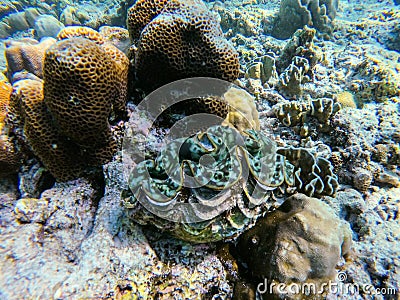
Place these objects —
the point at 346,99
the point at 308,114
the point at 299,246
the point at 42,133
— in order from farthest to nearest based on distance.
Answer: the point at 346,99 → the point at 308,114 → the point at 42,133 → the point at 299,246

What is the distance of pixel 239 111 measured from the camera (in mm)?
3000

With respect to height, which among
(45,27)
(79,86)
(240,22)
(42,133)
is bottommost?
(45,27)

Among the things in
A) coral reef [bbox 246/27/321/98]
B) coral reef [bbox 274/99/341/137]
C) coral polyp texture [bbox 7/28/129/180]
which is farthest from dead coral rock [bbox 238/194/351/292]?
coral reef [bbox 246/27/321/98]

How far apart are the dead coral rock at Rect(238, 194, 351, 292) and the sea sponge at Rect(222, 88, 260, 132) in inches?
49.6

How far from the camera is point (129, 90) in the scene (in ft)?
9.18

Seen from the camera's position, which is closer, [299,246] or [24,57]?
[299,246]

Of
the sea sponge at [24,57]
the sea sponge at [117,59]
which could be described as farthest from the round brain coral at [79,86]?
the sea sponge at [24,57]

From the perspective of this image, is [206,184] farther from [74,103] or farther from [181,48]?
[181,48]

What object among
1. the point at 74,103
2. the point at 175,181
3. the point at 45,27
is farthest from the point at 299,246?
the point at 45,27

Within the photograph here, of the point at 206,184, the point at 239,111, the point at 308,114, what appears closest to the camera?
the point at 206,184

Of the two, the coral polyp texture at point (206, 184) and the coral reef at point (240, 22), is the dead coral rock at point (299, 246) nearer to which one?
the coral polyp texture at point (206, 184)

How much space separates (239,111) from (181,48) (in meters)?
1.12

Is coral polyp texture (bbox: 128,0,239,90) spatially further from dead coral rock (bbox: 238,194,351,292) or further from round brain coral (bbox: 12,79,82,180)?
dead coral rock (bbox: 238,194,351,292)

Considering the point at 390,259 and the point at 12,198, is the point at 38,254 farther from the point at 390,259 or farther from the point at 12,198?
the point at 390,259
